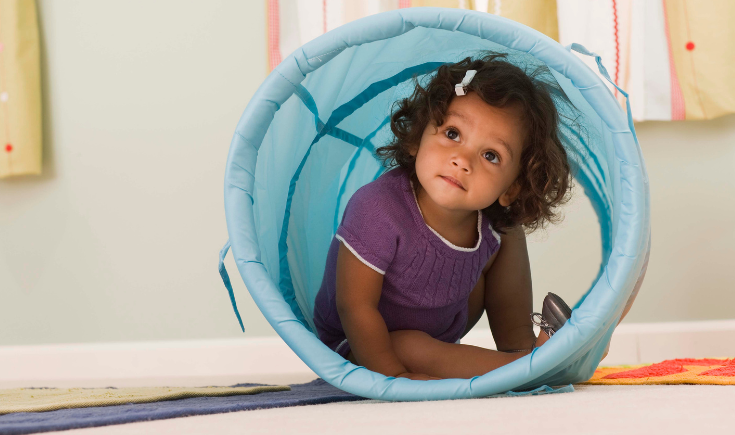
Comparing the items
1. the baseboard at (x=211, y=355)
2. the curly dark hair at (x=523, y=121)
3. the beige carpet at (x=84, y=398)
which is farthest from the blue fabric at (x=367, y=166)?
the baseboard at (x=211, y=355)

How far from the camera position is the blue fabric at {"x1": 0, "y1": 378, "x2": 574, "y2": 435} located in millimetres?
561

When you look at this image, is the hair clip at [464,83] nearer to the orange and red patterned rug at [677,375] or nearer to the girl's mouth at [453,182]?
the girl's mouth at [453,182]

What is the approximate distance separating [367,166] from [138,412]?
32.6 inches

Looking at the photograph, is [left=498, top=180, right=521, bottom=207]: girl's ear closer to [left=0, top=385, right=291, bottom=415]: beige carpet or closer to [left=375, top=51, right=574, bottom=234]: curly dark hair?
[left=375, top=51, right=574, bottom=234]: curly dark hair

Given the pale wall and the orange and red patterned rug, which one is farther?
the pale wall

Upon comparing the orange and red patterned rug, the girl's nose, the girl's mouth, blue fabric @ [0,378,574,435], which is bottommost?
the orange and red patterned rug

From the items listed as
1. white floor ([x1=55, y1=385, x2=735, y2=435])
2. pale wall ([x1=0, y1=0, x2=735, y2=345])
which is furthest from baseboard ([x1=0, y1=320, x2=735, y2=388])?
white floor ([x1=55, y1=385, x2=735, y2=435])

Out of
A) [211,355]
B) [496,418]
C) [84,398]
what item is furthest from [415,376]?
[211,355]

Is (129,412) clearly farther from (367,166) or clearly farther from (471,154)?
(367,166)

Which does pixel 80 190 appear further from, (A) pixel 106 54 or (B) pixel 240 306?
(B) pixel 240 306

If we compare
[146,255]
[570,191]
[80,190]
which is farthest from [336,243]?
[80,190]

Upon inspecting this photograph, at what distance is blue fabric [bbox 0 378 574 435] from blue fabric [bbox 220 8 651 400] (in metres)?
0.05

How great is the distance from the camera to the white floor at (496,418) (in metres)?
0.51

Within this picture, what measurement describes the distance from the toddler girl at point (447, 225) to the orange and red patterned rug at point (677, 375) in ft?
0.46
